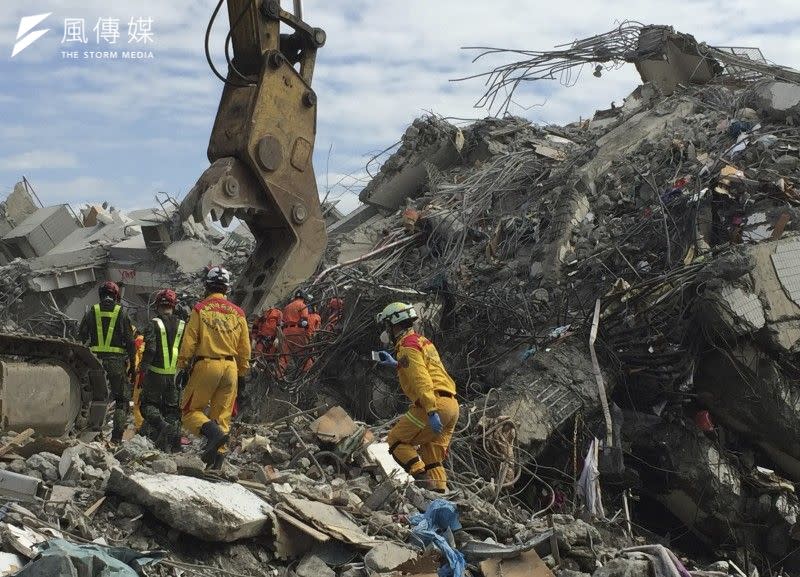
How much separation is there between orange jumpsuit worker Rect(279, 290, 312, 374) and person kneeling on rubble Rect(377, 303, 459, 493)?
3782 mm

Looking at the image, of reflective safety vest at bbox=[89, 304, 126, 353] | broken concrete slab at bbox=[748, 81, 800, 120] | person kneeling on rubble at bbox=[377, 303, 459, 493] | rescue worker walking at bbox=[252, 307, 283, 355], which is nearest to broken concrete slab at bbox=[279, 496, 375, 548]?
person kneeling on rubble at bbox=[377, 303, 459, 493]

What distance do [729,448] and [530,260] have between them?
3.90 m

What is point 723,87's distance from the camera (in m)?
15.2

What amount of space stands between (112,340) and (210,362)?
204 cm

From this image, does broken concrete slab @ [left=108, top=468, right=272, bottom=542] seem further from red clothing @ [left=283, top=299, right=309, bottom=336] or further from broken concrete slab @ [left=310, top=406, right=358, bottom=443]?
red clothing @ [left=283, top=299, right=309, bottom=336]

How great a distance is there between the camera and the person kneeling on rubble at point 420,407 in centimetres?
697

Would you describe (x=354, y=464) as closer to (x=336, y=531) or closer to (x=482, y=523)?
(x=482, y=523)

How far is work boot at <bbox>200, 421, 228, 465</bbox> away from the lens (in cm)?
648

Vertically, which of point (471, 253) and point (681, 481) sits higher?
point (471, 253)

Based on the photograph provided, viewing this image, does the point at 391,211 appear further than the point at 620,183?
Yes

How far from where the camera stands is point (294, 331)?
1099 centimetres

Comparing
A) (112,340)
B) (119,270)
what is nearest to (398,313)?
(112,340)

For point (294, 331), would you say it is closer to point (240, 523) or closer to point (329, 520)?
point (329, 520)

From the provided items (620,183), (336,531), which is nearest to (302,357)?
(620,183)
